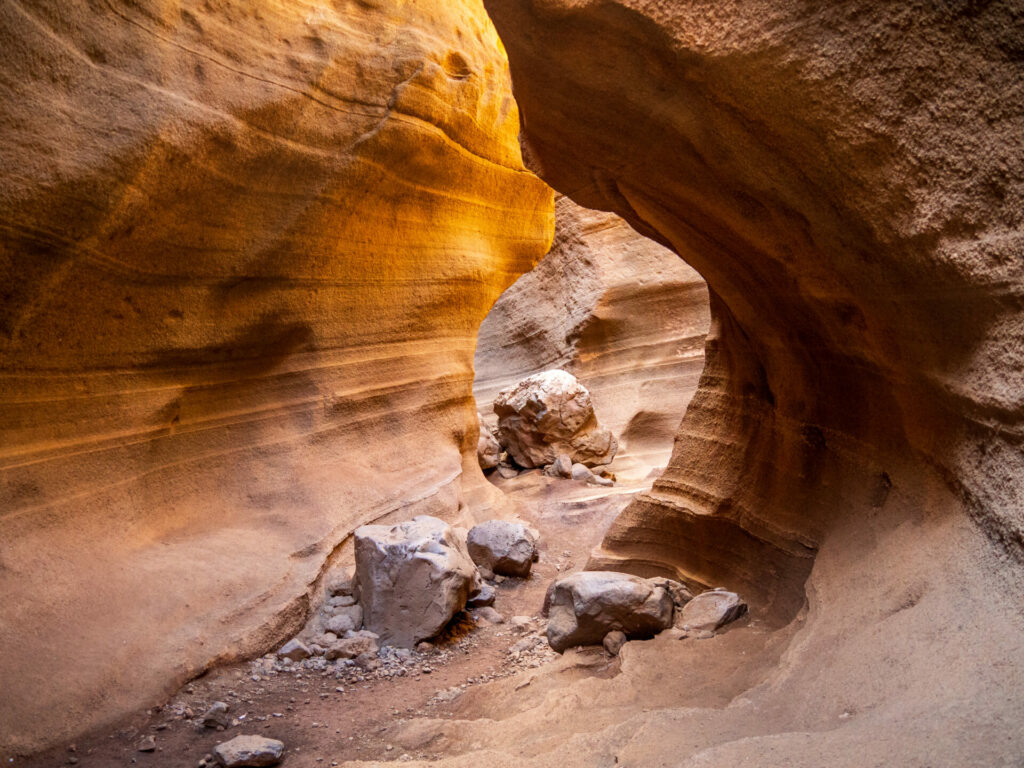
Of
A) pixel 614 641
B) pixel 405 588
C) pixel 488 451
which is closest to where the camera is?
pixel 614 641

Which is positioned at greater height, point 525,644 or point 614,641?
point 614,641

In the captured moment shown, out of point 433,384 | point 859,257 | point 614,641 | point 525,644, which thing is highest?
point 859,257

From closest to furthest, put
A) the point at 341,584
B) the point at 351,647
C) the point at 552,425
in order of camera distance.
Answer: the point at 351,647 < the point at 341,584 < the point at 552,425

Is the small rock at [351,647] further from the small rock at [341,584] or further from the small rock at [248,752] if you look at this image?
the small rock at [248,752]

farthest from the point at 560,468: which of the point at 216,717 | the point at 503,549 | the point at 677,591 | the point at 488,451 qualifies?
the point at 216,717

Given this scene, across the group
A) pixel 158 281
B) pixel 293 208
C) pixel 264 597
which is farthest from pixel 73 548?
pixel 293 208

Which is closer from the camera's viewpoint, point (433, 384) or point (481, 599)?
point (481, 599)

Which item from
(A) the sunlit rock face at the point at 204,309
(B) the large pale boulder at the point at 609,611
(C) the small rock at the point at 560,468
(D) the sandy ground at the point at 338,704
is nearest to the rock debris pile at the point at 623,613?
(B) the large pale boulder at the point at 609,611

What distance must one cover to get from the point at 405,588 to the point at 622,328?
7104 mm

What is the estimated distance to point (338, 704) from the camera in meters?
3.53

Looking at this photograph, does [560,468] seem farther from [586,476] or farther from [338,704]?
[338,704]

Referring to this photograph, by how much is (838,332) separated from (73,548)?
366cm

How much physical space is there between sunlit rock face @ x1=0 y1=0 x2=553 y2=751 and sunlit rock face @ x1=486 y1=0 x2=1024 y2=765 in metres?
1.75

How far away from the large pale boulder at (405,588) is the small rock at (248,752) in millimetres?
1296
